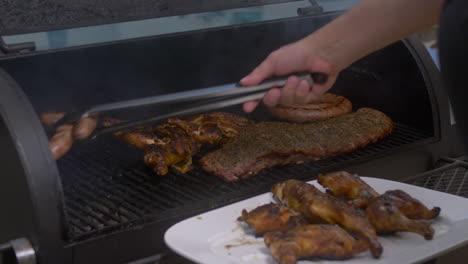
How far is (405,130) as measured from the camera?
10.5ft

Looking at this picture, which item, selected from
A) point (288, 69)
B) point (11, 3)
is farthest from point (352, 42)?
point (11, 3)

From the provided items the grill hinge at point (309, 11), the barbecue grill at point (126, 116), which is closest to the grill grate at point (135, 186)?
the barbecue grill at point (126, 116)

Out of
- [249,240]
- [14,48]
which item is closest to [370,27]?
[249,240]

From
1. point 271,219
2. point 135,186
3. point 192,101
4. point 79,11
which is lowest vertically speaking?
point 135,186

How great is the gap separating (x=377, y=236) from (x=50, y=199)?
3.35 feet

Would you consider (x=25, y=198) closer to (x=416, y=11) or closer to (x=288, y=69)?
(x=288, y=69)

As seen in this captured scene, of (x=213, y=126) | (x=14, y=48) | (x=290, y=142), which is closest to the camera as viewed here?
(x=14, y=48)

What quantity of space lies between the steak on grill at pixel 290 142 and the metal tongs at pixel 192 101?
0.35 metres

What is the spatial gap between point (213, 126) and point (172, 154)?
0.39 meters

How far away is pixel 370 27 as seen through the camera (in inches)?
90.7

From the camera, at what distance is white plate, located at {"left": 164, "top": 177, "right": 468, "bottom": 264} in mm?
→ 1753

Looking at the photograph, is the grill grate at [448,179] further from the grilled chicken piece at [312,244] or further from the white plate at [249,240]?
the grilled chicken piece at [312,244]

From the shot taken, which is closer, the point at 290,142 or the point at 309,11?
the point at 290,142

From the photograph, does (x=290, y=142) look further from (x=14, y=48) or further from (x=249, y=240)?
(x=14, y=48)
